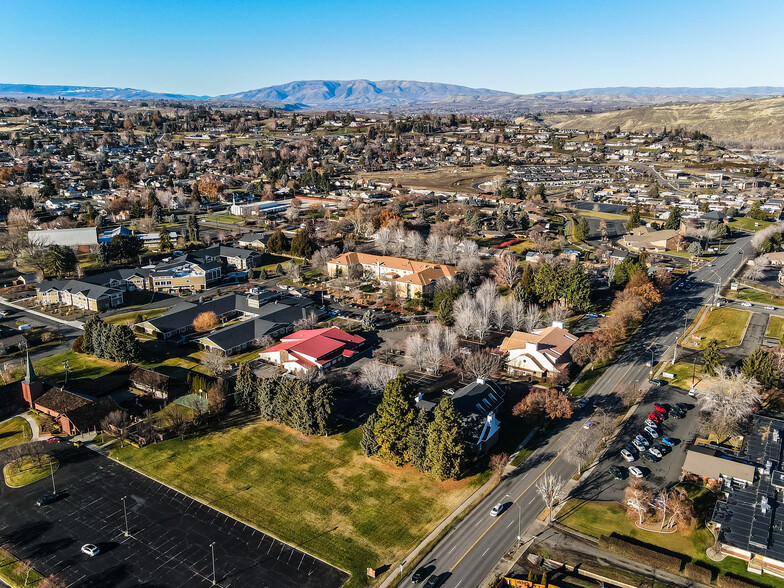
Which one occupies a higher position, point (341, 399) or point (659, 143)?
point (659, 143)

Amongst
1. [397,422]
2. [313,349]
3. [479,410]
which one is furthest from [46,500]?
[479,410]

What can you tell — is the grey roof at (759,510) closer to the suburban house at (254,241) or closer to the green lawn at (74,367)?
the green lawn at (74,367)

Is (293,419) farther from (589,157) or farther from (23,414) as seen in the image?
(589,157)

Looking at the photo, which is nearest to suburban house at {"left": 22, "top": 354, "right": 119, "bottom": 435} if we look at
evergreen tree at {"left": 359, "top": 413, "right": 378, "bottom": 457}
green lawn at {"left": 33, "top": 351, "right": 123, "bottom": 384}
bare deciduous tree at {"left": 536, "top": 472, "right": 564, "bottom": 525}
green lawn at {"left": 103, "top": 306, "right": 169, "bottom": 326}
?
green lawn at {"left": 33, "top": 351, "right": 123, "bottom": 384}

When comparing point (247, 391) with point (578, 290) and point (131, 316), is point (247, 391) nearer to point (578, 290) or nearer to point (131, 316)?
point (131, 316)

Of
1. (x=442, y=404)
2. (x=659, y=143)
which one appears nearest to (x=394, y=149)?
(x=659, y=143)

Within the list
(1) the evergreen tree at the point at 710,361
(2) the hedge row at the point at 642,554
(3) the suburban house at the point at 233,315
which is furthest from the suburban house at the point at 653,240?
(2) the hedge row at the point at 642,554
